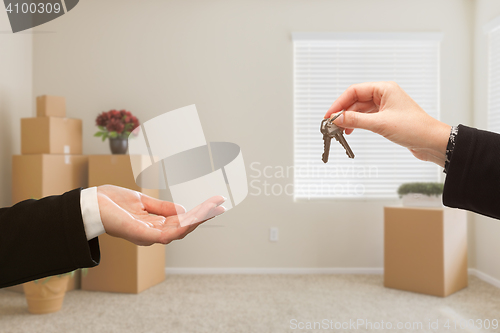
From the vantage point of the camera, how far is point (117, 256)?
2596 millimetres

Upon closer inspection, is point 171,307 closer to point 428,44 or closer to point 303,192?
point 303,192

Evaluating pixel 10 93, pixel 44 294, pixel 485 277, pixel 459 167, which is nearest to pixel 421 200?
pixel 485 277

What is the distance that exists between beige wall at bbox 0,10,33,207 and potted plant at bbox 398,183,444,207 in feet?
10.2

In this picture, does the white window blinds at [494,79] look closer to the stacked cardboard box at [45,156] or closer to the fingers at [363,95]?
the fingers at [363,95]

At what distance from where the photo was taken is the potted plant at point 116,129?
268 centimetres

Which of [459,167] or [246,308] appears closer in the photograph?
[459,167]

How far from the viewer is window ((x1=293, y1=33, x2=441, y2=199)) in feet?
10.3

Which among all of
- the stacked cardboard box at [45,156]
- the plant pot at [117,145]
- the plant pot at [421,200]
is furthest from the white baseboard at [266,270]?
the plant pot at [117,145]

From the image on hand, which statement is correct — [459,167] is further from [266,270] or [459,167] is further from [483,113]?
[483,113]

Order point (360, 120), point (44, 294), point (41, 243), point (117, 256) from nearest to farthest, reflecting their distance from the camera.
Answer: point (41, 243) → point (360, 120) → point (44, 294) → point (117, 256)

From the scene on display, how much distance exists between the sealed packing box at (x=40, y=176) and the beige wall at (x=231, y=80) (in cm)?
55

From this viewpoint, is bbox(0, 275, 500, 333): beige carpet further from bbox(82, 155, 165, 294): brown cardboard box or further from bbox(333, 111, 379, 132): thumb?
bbox(333, 111, 379, 132): thumb

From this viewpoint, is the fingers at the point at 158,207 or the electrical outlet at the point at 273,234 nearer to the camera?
the fingers at the point at 158,207

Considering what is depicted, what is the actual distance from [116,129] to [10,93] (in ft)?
3.14
